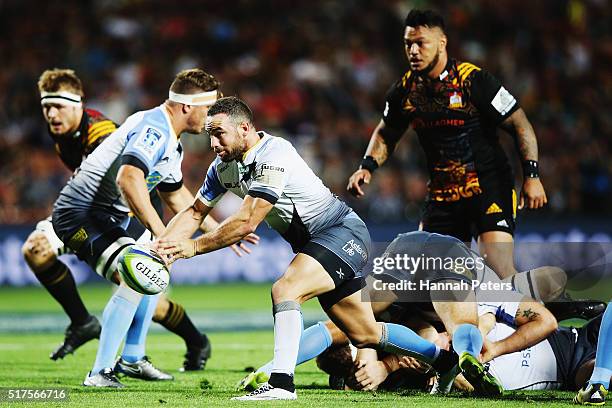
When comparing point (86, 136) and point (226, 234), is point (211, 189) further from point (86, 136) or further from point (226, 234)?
point (86, 136)

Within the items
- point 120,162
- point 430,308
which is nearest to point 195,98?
point 120,162

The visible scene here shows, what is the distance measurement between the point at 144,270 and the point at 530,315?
252cm

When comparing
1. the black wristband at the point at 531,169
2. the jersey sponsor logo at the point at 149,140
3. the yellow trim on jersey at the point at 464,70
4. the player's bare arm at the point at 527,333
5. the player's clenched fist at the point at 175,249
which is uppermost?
the yellow trim on jersey at the point at 464,70

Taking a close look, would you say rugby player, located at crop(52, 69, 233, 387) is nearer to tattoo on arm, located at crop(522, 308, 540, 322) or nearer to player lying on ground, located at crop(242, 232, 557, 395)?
player lying on ground, located at crop(242, 232, 557, 395)

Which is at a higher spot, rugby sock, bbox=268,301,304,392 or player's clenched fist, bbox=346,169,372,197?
player's clenched fist, bbox=346,169,372,197

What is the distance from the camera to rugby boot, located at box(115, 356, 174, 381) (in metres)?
7.62

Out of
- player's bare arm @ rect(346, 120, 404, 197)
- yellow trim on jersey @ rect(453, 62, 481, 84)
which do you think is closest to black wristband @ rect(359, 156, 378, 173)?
player's bare arm @ rect(346, 120, 404, 197)

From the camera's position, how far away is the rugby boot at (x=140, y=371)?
7618mm

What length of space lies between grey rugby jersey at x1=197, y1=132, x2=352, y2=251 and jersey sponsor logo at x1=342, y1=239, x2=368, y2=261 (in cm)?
20

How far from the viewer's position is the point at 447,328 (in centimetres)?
670

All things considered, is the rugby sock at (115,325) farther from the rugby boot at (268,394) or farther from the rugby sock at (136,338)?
the rugby boot at (268,394)

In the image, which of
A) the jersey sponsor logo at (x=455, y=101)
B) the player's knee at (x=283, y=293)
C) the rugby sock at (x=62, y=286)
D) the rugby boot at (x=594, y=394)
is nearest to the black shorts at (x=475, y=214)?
the jersey sponsor logo at (x=455, y=101)

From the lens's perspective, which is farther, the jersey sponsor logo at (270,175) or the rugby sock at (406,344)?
the rugby sock at (406,344)

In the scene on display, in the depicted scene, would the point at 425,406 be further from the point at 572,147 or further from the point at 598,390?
the point at 572,147
